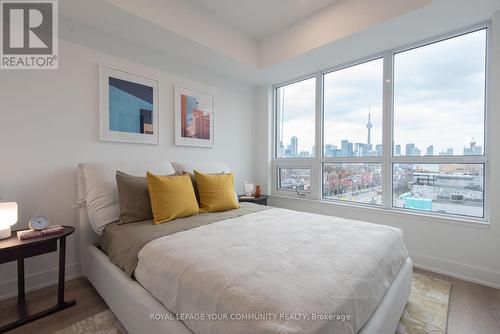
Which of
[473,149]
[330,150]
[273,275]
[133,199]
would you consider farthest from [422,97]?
[133,199]

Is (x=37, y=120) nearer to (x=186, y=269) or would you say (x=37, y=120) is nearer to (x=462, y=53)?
(x=186, y=269)

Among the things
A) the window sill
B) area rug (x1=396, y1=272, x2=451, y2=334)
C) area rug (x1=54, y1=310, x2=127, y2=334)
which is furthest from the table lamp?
the window sill

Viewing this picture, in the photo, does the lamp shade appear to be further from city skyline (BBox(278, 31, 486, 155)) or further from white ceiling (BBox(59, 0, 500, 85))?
city skyline (BBox(278, 31, 486, 155))

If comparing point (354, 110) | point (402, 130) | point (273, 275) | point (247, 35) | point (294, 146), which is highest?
point (247, 35)

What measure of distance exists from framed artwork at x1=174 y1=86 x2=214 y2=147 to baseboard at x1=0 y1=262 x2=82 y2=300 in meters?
1.63

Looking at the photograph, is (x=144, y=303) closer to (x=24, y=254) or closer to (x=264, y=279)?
(x=264, y=279)

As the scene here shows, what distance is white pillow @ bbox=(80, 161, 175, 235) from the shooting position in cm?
192

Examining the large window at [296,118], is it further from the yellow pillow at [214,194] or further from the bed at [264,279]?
the bed at [264,279]

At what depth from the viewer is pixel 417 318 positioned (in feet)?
5.22

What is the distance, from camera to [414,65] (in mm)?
2590

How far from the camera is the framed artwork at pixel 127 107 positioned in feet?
7.48

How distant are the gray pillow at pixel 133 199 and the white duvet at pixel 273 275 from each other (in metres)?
0.55

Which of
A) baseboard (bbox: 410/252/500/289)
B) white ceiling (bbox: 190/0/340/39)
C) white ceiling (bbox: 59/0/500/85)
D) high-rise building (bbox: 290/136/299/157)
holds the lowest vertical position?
baseboard (bbox: 410/252/500/289)

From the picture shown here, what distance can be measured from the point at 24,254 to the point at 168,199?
3.13 ft
